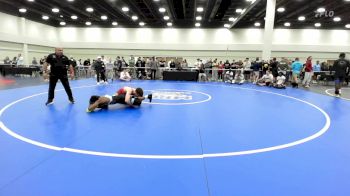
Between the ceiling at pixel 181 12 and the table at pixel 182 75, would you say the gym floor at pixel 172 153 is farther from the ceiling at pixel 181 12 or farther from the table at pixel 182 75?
the ceiling at pixel 181 12

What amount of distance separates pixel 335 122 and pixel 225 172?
14.2 ft

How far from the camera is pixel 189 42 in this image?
2903cm

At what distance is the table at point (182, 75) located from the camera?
18.1 meters

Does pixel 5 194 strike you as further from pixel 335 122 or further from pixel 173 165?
pixel 335 122

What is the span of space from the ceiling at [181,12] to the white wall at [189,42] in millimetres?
892

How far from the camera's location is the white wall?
2798 centimetres

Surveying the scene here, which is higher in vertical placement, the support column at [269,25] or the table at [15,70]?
the support column at [269,25]

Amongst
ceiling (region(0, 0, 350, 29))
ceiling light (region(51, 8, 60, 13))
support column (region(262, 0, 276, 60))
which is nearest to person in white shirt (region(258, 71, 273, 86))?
support column (region(262, 0, 276, 60))

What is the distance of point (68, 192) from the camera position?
2789 mm

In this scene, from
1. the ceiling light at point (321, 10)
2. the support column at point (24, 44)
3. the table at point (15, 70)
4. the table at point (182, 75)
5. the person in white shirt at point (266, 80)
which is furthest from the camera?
the support column at point (24, 44)

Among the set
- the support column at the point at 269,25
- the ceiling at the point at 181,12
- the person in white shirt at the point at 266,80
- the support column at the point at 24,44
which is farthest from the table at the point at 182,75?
the support column at the point at 24,44

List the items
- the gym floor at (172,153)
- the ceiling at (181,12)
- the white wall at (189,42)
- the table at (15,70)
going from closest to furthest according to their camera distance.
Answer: the gym floor at (172,153)
the ceiling at (181,12)
the table at (15,70)
the white wall at (189,42)

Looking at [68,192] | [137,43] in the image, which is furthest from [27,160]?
[137,43]

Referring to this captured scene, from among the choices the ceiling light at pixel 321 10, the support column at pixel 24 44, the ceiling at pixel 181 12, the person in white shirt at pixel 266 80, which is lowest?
the person in white shirt at pixel 266 80
